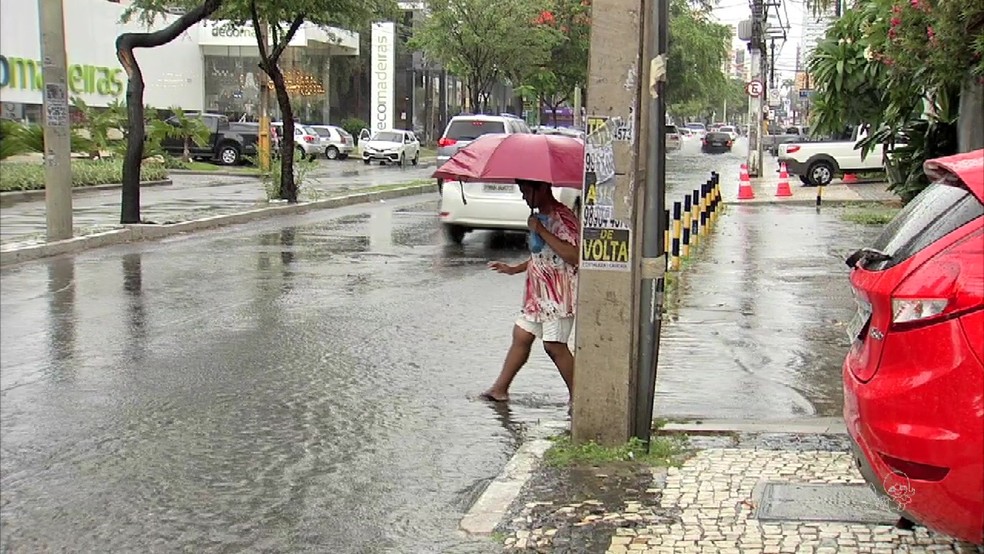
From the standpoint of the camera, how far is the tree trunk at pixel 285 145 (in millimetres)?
22234

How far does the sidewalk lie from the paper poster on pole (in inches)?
41.4

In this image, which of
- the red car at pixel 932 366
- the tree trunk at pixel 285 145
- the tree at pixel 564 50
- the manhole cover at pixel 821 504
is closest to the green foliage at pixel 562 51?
the tree at pixel 564 50

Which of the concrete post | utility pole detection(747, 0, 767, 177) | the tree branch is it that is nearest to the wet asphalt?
the concrete post

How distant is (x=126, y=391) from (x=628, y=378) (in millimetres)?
3245

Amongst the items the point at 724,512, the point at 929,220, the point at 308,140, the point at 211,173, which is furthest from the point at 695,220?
the point at 308,140

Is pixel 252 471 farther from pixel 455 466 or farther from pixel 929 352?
pixel 929 352

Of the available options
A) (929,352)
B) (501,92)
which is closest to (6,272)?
(929,352)

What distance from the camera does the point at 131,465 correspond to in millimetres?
5547

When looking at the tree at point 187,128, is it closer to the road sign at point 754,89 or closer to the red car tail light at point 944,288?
the road sign at point 754,89

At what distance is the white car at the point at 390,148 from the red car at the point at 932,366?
130ft

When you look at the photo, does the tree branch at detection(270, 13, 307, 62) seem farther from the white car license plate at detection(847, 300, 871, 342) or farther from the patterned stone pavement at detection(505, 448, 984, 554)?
the white car license plate at detection(847, 300, 871, 342)

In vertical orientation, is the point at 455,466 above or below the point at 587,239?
below

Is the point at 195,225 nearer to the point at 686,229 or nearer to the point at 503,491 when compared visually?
the point at 686,229

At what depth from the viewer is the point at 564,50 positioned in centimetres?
5247
